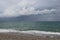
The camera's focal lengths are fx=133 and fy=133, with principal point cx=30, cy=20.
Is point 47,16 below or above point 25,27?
above

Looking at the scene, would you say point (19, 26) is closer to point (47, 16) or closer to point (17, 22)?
point (17, 22)

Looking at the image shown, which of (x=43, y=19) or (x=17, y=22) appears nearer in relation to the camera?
(x=43, y=19)

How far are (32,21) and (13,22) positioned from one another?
151 centimetres

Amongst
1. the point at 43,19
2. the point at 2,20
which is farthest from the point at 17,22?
the point at 43,19

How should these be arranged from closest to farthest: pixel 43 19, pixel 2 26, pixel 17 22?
pixel 43 19, pixel 17 22, pixel 2 26

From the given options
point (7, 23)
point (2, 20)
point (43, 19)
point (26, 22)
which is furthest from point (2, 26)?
point (43, 19)

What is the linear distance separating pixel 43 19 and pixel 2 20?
264cm

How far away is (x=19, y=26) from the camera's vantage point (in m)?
9.40

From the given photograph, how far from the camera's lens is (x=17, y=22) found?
909cm

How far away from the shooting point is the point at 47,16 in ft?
27.1

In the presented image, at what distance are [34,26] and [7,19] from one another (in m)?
2.02

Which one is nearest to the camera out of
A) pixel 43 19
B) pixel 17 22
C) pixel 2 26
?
pixel 43 19

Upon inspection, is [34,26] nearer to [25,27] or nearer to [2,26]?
[25,27]

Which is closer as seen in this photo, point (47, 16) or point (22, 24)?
point (47, 16)
